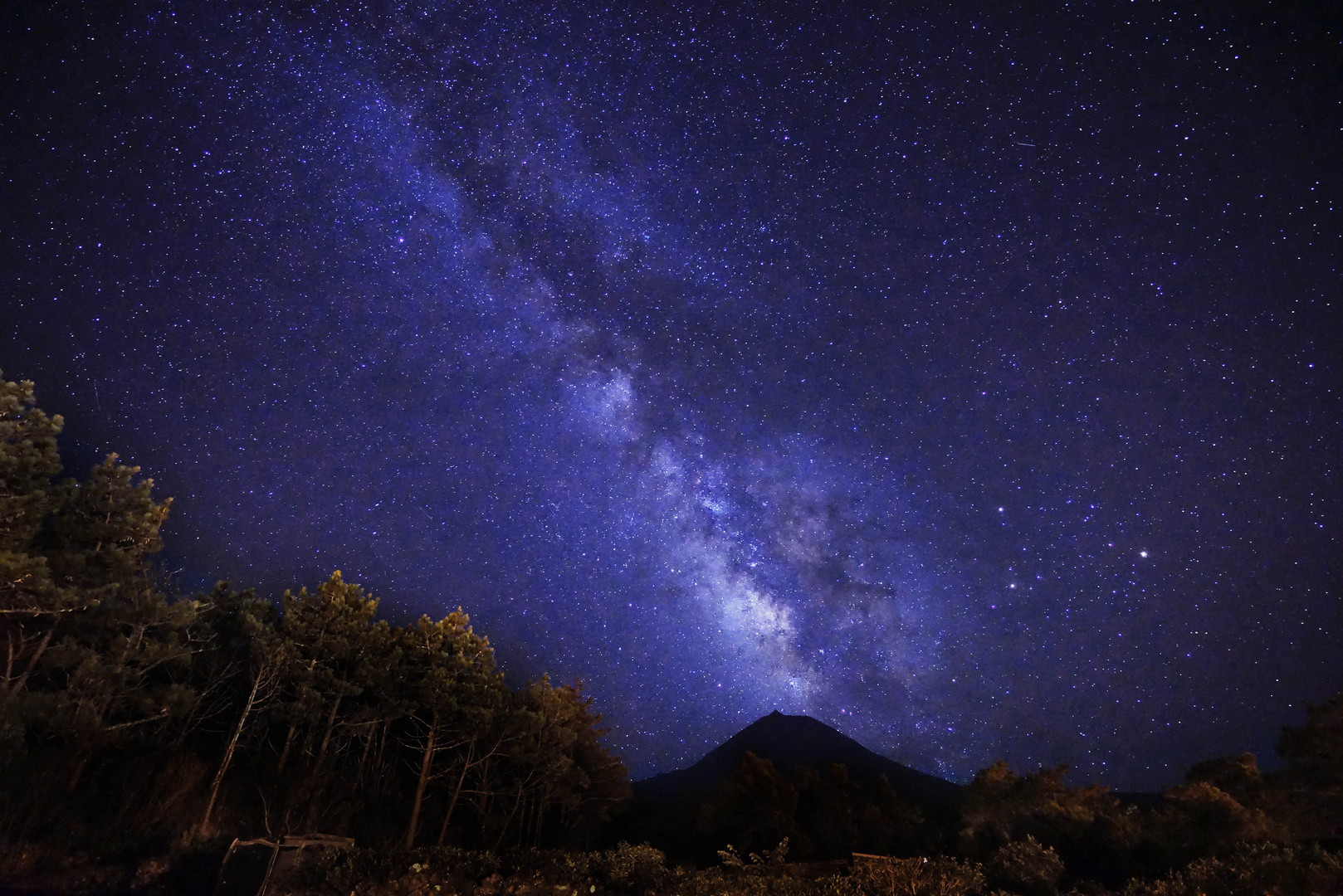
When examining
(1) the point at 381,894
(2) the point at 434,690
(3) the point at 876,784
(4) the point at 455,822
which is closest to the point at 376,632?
(2) the point at 434,690

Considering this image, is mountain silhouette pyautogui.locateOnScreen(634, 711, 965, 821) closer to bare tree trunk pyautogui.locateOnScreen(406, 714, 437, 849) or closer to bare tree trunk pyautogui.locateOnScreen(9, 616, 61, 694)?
bare tree trunk pyautogui.locateOnScreen(406, 714, 437, 849)

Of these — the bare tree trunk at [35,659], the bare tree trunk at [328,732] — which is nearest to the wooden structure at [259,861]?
the bare tree trunk at [35,659]

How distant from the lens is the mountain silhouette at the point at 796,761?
263 ft

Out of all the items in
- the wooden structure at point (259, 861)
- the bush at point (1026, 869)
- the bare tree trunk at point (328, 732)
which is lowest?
the wooden structure at point (259, 861)

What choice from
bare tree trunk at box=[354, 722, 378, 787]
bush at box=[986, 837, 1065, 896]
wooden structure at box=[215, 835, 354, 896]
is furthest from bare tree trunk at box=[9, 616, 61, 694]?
bush at box=[986, 837, 1065, 896]

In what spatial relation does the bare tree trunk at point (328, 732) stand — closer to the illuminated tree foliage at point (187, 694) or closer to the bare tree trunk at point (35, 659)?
the illuminated tree foliage at point (187, 694)

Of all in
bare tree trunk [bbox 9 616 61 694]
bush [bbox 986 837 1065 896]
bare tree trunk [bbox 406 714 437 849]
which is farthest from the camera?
bare tree trunk [bbox 406 714 437 849]

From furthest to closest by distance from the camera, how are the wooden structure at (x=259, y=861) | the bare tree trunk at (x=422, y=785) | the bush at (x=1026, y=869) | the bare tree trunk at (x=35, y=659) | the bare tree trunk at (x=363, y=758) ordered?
the bare tree trunk at (x=363, y=758) → the bare tree trunk at (x=422, y=785) → the bare tree trunk at (x=35, y=659) → the bush at (x=1026, y=869) → the wooden structure at (x=259, y=861)

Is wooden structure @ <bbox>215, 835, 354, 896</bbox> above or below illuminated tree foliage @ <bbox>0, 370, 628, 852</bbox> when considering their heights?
below

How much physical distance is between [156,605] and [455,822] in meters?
17.7

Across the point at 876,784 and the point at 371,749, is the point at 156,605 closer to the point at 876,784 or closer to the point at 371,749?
the point at 371,749

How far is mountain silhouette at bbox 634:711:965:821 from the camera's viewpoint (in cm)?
8019

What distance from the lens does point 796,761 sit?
→ 114688mm

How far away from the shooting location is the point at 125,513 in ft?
56.3
